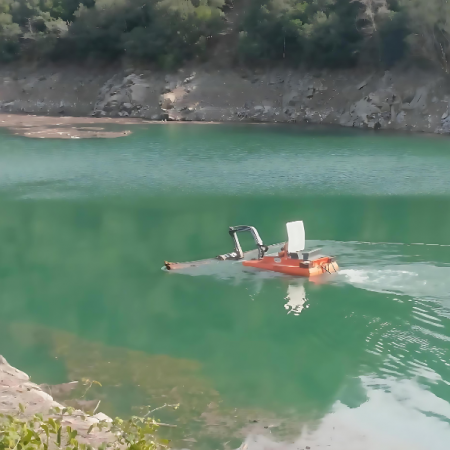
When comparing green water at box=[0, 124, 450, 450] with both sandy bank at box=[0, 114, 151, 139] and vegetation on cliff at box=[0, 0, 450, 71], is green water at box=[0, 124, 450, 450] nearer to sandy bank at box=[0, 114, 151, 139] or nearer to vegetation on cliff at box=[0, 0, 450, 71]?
sandy bank at box=[0, 114, 151, 139]

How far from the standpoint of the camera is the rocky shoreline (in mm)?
60750

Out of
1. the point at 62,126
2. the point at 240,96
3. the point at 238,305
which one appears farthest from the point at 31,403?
the point at 240,96

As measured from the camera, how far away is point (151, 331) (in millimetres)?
17312

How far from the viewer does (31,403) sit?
38.4 feet

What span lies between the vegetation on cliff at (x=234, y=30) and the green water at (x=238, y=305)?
92.1ft

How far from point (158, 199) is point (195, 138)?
78.3 ft

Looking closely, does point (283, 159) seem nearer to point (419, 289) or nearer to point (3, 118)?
point (419, 289)

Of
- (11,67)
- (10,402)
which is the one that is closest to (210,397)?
(10,402)

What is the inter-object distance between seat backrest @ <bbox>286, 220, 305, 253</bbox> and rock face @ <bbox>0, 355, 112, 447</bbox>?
9209 millimetres

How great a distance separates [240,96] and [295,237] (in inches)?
2030

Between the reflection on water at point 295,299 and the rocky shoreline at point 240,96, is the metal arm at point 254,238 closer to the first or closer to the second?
the reflection on water at point 295,299

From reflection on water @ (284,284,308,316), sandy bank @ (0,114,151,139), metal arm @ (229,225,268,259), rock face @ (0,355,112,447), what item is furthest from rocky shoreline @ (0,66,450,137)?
rock face @ (0,355,112,447)

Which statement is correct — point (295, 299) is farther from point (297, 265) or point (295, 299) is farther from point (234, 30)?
point (234, 30)

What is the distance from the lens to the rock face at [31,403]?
10125 mm
